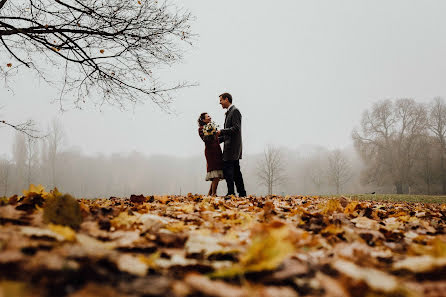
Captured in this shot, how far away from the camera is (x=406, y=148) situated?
1210 inches

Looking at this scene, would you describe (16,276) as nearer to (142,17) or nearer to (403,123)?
(142,17)

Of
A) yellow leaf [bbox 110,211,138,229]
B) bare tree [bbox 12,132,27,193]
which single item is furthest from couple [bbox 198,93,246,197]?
bare tree [bbox 12,132,27,193]

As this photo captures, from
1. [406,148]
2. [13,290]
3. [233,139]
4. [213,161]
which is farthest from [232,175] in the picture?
[406,148]

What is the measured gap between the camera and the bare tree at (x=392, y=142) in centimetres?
2994

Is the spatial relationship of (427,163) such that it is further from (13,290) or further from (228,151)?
(13,290)

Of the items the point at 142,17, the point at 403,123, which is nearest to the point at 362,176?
the point at 403,123

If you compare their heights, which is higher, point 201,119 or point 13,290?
point 201,119

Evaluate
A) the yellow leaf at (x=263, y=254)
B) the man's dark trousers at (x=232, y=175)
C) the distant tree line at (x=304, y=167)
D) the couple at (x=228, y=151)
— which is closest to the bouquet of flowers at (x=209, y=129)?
the couple at (x=228, y=151)

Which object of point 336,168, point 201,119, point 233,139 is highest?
point 201,119

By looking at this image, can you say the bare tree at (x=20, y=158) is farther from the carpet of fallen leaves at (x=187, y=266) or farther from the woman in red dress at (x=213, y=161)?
the carpet of fallen leaves at (x=187, y=266)

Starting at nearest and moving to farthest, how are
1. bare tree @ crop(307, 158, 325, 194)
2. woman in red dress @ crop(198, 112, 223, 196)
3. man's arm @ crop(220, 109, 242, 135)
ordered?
man's arm @ crop(220, 109, 242, 135)
woman in red dress @ crop(198, 112, 223, 196)
bare tree @ crop(307, 158, 325, 194)

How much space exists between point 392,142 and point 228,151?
110 feet

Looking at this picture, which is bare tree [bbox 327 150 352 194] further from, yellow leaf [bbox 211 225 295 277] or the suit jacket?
yellow leaf [bbox 211 225 295 277]

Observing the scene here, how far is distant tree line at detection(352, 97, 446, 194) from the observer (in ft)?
98.7
